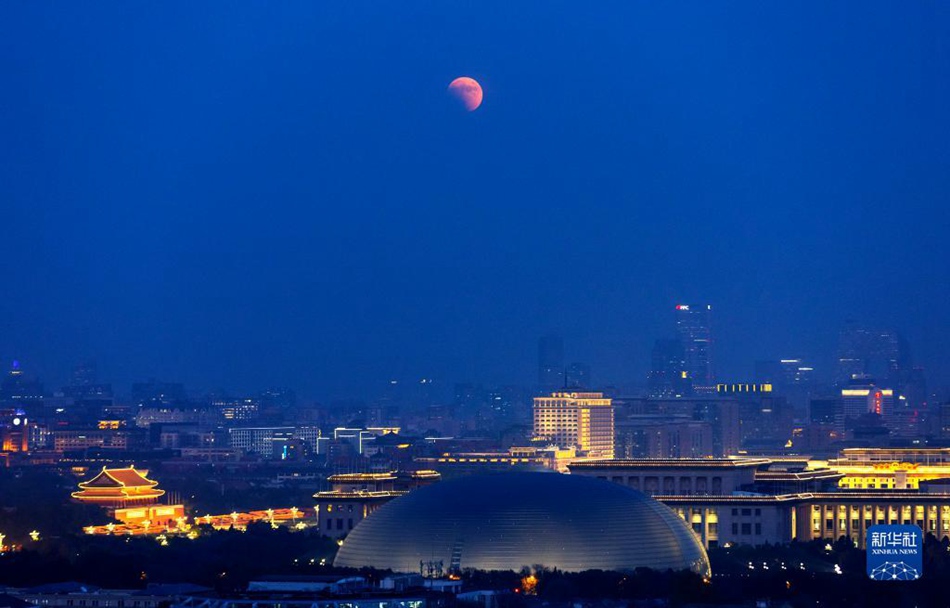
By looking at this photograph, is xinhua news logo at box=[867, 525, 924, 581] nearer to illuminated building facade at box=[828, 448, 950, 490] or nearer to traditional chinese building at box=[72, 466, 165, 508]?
illuminated building facade at box=[828, 448, 950, 490]

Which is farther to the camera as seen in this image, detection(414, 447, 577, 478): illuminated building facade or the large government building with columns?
detection(414, 447, 577, 478): illuminated building facade

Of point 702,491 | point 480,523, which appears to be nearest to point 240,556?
point 480,523

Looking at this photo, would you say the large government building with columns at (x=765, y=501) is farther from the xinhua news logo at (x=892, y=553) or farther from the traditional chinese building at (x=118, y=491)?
the xinhua news logo at (x=892, y=553)

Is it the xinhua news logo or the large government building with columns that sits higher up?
the large government building with columns

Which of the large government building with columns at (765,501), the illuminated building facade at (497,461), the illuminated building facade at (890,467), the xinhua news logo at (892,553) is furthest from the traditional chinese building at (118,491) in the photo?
the xinhua news logo at (892,553)

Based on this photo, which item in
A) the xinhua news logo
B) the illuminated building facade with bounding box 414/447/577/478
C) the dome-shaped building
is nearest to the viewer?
the xinhua news logo

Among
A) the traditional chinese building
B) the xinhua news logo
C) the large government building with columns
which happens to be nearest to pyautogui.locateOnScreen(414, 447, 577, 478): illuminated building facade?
the traditional chinese building

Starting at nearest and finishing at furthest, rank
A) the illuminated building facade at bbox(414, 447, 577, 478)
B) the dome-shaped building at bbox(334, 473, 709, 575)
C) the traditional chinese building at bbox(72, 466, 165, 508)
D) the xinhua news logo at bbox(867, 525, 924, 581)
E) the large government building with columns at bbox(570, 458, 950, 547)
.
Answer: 1. the xinhua news logo at bbox(867, 525, 924, 581)
2. the dome-shaped building at bbox(334, 473, 709, 575)
3. the large government building with columns at bbox(570, 458, 950, 547)
4. the traditional chinese building at bbox(72, 466, 165, 508)
5. the illuminated building facade at bbox(414, 447, 577, 478)
